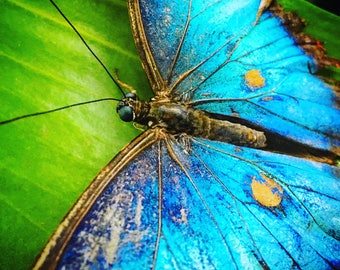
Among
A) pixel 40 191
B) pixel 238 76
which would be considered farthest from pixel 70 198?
pixel 238 76

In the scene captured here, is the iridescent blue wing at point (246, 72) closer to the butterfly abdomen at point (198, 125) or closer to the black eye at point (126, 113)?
the butterfly abdomen at point (198, 125)

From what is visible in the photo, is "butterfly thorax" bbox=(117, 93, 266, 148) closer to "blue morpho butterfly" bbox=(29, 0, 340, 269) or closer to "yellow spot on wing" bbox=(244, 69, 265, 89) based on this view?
"blue morpho butterfly" bbox=(29, 0, 340, 269)

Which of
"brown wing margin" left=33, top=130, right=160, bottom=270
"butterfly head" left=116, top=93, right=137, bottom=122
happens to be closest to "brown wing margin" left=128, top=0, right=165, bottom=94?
"butterfly head" left=116, top=93, right=137, bottom=122

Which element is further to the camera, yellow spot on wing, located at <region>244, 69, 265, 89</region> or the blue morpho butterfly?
yellow spot on wing, located at <region>244, 69, 265, 89</region>

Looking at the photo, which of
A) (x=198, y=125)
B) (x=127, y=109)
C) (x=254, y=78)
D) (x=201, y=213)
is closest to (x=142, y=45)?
(x=127, y=109)

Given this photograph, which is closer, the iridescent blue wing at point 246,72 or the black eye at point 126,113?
the black eye at point 126,113

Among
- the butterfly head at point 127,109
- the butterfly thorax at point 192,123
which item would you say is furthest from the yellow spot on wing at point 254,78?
the butterfly head at point 127,109

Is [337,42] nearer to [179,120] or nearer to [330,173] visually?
[330,173]
